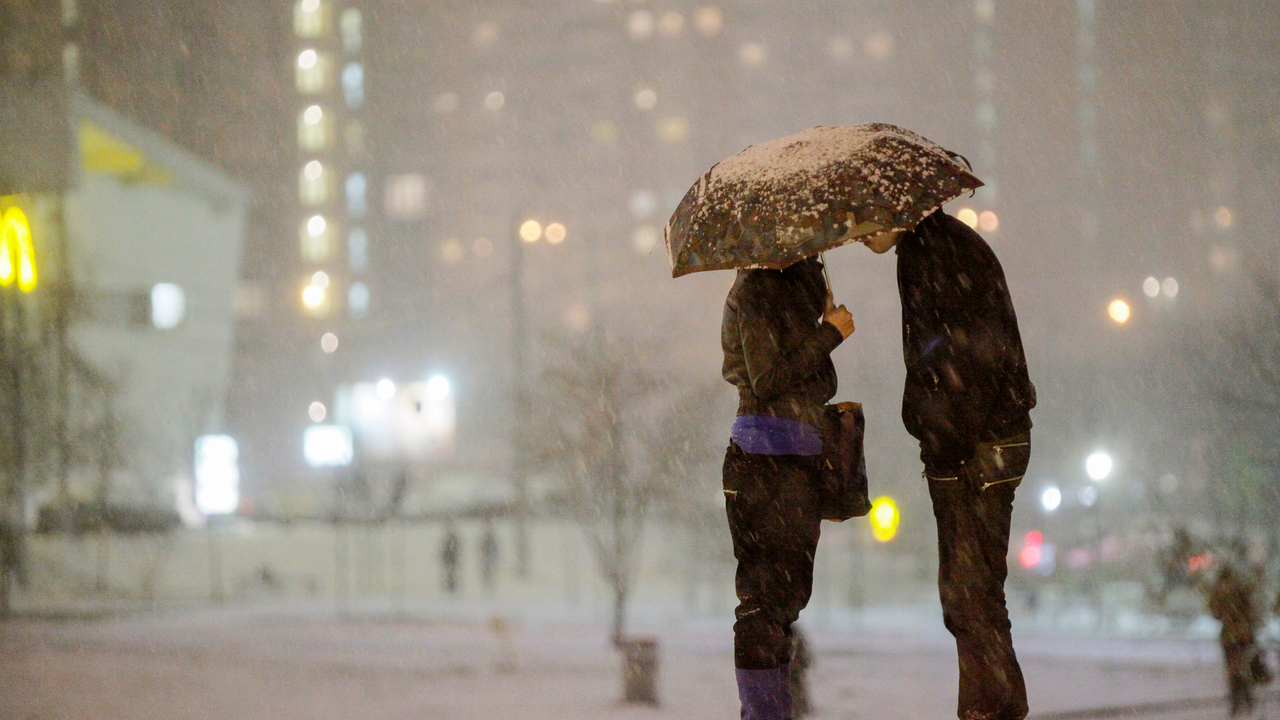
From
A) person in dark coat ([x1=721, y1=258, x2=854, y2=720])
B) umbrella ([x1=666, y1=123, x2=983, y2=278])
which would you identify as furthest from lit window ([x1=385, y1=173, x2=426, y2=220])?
person in dark coat ([x1=721, y1=258, x2=854, y2=720])

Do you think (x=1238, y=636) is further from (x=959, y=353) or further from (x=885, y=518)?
(x=959, y=353)

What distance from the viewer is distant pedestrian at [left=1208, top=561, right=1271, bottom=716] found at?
905cm

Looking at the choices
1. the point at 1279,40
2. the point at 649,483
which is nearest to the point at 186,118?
the point at 649,483

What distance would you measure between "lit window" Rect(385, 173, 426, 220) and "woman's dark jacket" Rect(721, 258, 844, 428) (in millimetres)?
95141

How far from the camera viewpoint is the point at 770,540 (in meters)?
3.82

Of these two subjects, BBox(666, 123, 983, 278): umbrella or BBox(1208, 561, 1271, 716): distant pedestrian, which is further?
BBox(1208, 561, 1271, 716): distant pedestrian

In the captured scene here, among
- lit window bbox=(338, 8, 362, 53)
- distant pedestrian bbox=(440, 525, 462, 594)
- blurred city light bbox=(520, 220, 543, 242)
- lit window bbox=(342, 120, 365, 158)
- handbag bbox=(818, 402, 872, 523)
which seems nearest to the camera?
handbag bbox=(818, 402, 872, 523)

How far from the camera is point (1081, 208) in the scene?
3772 inches

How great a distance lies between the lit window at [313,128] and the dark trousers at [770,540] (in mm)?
94805

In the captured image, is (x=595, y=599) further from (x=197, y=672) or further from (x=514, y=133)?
(x=514, y=133)

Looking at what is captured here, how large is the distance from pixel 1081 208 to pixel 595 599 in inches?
3172

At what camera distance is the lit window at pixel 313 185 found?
Result: 301 feet

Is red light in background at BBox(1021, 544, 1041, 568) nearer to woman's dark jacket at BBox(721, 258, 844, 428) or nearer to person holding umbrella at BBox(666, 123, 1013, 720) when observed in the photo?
person holding umbrella at BBox(666, 123, 1013, 720)

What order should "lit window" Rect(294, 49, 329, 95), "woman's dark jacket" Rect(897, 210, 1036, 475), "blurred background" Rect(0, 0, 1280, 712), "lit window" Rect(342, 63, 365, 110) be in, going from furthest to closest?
"lit window" Rect(342, 63, 365, 110)
"lit window" Rect(294, 49, 329, 95)
"blurred background" Rect(0, 0, 1280, 712)
"woman's dark jacket" Rect(897, 210, 1036, 475)
